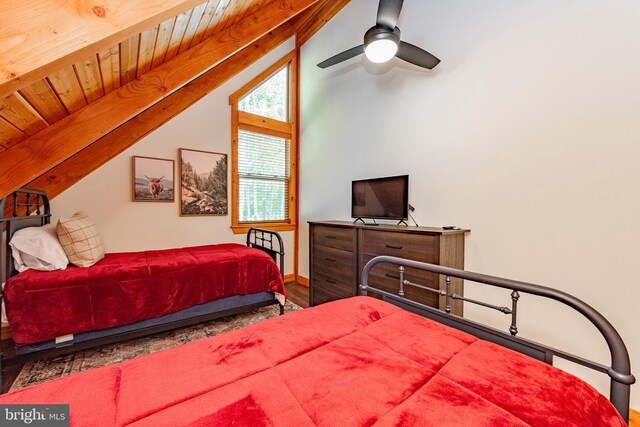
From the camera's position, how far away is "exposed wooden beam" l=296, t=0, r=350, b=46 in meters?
3.56

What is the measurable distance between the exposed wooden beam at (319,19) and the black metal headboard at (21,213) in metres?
3.79

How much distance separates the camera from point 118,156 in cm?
294

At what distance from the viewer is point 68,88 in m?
1.58

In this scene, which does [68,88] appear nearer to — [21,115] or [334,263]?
[21,115]

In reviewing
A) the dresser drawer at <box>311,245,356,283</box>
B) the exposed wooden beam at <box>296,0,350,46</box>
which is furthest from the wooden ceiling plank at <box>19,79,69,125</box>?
the exposed wooden beam at <box>296,0,350,46</box>

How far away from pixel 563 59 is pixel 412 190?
138 cm

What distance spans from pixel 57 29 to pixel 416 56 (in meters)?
2.23

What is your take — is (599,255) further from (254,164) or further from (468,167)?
(254,164)

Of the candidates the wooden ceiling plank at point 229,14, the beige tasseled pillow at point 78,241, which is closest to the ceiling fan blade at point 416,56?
the wooden ceiling plank at point 229,14

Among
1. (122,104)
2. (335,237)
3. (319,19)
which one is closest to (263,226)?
(335,237)

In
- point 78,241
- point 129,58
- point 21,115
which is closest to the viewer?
point 21,115

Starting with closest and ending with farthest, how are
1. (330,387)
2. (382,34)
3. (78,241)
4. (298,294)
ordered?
(330,387) → (382,34) → (78,241) → (298,294)

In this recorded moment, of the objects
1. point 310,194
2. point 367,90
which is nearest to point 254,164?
point 310,194

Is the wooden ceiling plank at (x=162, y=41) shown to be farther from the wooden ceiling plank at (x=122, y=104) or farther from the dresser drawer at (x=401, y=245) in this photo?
the dresser drawer at (x=401, y=245)
